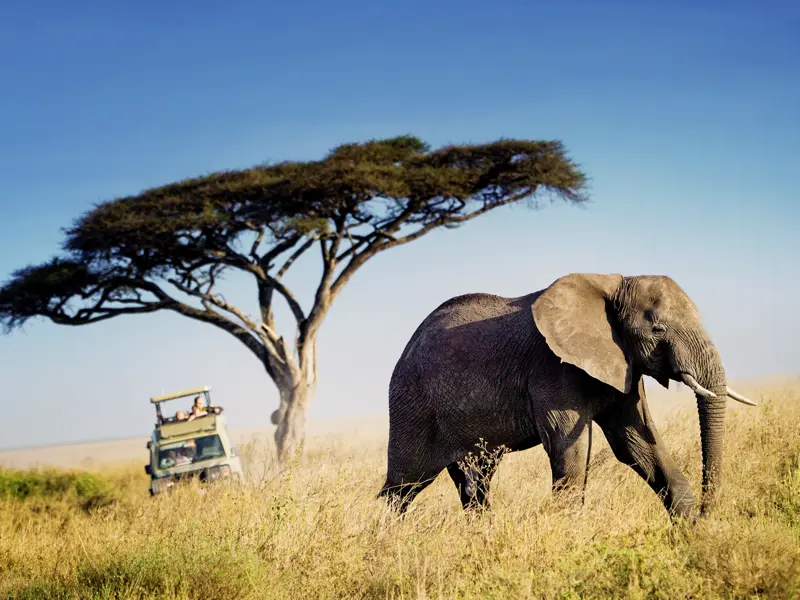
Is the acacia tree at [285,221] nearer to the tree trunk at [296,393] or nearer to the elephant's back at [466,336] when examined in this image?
the tree trunk at [296,393]

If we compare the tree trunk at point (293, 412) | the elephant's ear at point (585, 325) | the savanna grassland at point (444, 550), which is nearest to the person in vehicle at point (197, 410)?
the tree trunk at point (293, 412)

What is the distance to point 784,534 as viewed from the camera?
6160 millimetres

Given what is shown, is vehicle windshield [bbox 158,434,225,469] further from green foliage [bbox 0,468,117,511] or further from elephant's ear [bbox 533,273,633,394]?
elephant's ear [bbox 533,273,633,394]

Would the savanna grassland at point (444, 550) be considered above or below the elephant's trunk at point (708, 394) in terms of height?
below

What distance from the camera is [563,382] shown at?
7566 millimetres

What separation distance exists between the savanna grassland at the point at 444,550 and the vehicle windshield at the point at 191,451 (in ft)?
21.6

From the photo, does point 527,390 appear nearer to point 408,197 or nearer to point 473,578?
point 473,578

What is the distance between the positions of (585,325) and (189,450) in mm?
9845

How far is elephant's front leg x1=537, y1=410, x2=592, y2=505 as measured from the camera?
739cm

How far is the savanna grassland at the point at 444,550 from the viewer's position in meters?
Result: 5.61

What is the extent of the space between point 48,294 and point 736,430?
1949cm

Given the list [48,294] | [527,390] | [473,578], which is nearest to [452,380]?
[527,390]

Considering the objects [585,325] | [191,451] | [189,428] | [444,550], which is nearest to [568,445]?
[585,325]

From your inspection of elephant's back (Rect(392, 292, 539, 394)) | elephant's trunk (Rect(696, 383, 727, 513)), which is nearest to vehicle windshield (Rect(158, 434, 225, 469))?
elephant's back (Rect(392, 292, 539, 394))
